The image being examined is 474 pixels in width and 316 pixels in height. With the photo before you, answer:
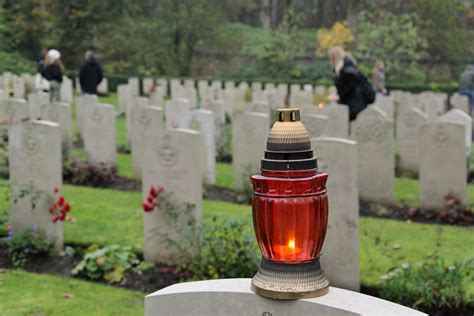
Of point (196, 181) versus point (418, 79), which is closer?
point (196, 181)

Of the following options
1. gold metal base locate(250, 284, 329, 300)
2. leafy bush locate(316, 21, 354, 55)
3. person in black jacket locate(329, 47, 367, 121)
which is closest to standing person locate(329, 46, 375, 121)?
person in black jacket locate(329, 47, 367, 121)

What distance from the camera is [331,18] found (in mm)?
50938

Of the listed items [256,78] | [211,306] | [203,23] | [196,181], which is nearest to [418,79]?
[256,78]

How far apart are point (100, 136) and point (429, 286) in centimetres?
770

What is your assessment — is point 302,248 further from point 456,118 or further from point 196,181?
point 456,118

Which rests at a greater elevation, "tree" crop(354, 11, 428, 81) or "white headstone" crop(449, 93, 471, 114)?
"tree" crop(354, 11, 428, 81)

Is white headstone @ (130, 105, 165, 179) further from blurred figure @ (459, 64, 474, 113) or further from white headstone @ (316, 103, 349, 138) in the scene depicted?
blurred figure @ (459, 64, 474, 113)

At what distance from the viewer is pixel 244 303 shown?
285 centimetres

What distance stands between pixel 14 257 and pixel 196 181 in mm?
1955

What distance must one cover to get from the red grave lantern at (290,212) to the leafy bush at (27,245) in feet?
20.7

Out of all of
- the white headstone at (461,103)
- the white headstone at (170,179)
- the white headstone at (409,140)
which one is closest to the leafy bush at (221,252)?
the white headstone at (170,179)

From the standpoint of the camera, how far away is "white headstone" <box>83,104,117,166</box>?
1362cm

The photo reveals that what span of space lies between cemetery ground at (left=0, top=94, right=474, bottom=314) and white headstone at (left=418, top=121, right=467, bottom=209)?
0.65 metres

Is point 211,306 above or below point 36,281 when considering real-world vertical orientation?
above
